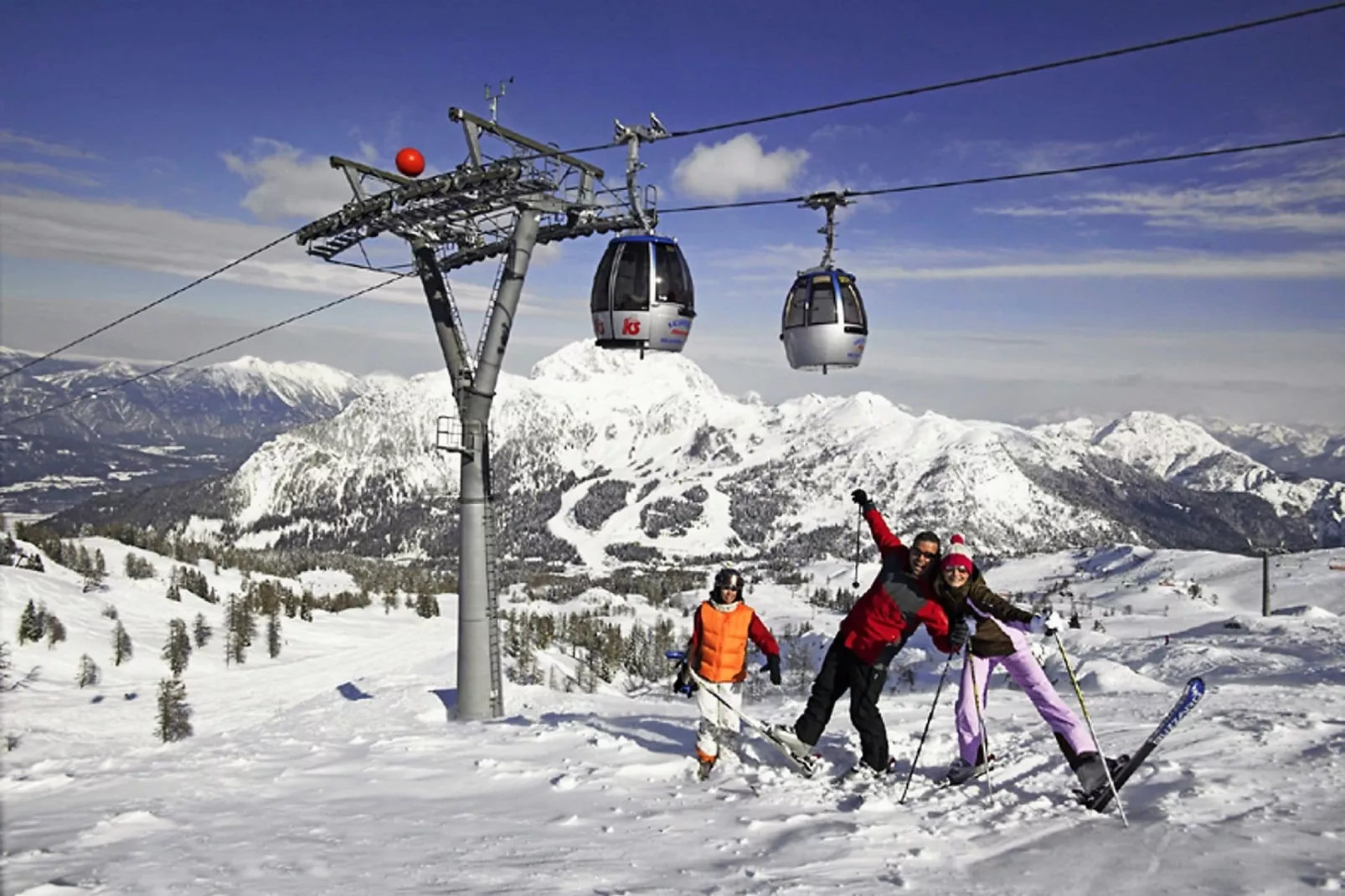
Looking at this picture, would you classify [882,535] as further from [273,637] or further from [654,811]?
[273,637]

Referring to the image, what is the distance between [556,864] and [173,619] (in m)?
74.1

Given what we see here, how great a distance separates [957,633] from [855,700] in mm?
1508

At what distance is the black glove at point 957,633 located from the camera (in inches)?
324

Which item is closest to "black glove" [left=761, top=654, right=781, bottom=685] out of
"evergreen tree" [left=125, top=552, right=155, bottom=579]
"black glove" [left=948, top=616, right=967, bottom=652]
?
"black glove" [left=948, top=616, right=967, bottom=652]

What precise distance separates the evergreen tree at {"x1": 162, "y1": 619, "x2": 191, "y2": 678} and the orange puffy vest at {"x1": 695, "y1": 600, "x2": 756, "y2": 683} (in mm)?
61222

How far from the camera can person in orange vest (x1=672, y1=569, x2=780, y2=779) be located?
9836 mm

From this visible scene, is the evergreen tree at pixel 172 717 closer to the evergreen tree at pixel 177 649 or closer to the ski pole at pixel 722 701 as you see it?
the evergreen tree at pixel 177 649

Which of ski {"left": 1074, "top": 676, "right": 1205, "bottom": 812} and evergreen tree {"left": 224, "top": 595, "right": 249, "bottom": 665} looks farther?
evergreen tree {"left": 224, "top": 595, "right": 249, "bottom": 665}

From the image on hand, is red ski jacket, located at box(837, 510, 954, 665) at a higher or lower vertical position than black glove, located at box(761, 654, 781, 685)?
higher

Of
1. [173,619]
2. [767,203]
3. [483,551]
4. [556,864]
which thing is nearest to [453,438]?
[483,551]

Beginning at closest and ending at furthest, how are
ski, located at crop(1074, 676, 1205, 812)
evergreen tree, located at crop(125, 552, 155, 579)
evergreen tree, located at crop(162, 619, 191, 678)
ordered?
1. ski, located at crop(1074, 676, 1205, 812)
2. evergreen tree, located at crop(162, 619, 191, 678)
3. evergreen tree, located at crop(125, 552, 155, 579)

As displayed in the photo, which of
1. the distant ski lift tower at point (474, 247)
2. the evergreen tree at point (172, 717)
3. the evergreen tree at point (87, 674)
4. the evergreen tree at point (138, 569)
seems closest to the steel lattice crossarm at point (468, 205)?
the distant ski lift tower at point (474, 247)

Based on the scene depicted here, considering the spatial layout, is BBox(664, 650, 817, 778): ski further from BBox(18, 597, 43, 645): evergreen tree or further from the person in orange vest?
BBox(18, 597, 43, 645): evergreen tree

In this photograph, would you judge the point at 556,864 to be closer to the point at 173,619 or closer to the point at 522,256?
the point at 522,256
